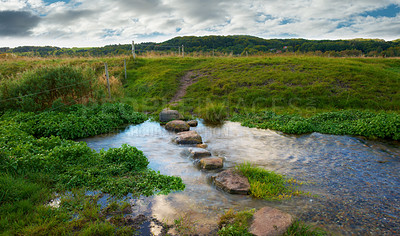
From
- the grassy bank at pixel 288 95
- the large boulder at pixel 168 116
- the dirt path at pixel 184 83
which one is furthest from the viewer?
the dirt path at pixel 184 83

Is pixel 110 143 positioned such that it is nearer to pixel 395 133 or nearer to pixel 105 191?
pixel 105 191

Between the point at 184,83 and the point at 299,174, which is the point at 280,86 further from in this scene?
the point at 299,174

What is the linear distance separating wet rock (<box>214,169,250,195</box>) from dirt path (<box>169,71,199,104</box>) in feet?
35.9

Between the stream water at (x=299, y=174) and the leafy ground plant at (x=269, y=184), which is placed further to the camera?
the leafy ground plant at (x=269, y=184)

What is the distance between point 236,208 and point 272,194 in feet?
3.62

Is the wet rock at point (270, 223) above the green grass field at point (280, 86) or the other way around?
the other way around

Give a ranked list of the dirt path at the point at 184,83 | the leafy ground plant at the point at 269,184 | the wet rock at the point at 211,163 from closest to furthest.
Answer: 1. the leafy ground plant at the point at 269,184
2. the wet rock at the point at 211,163
3. the dirt path at the point at 184,83

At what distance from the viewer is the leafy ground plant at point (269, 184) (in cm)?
576

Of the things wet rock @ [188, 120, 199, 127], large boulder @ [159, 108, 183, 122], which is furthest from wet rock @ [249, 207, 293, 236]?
large boulder @ [159, 108, 183, 122]

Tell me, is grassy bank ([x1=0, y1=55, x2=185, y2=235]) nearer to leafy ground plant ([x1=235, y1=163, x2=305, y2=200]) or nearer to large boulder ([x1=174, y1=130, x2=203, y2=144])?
leafy ground plant ([x1=235, y1=163, x2=305, y2=200])

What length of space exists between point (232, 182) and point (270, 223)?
193 cm

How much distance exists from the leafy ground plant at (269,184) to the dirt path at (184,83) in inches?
435

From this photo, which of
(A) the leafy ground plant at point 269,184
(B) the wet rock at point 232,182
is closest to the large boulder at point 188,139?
(A) the leafy ground plant at point 269,184

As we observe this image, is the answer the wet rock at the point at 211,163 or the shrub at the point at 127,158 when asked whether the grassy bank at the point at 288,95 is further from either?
the shrub at the point at 127,158
